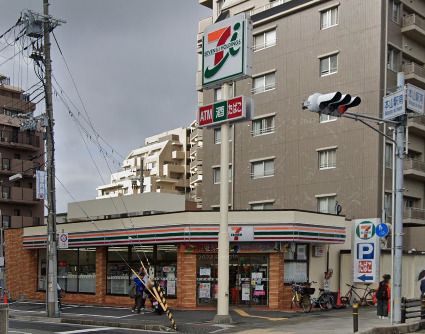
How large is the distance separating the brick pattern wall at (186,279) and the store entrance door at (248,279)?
5.69 feet

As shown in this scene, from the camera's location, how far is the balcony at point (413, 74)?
130 ft

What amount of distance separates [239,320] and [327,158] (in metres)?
19.1

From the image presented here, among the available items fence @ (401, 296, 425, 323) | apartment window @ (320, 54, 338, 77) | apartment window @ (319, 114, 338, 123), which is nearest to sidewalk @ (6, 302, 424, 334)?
fence @ (401, 296, 425, 323)

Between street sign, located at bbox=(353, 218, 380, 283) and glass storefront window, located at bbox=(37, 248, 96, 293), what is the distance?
43.9 feet

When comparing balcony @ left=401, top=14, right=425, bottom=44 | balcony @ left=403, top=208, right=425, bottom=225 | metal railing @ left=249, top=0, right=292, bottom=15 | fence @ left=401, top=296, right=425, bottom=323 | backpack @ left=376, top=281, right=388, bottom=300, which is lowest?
fence @ left=401, top=296, right=425, bottom=323

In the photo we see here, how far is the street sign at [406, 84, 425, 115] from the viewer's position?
834 inches

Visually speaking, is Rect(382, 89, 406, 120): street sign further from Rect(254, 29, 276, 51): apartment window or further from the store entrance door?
Rect(254, 29, 276, 51): apartment window

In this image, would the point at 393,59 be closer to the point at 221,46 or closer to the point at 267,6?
the point at 267,6

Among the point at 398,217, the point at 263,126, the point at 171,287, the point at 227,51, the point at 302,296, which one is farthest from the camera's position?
the point at 263,126

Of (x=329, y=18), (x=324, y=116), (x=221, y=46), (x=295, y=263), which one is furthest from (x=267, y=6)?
(x=221, y=46)

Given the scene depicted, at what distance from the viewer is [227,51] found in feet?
74.6

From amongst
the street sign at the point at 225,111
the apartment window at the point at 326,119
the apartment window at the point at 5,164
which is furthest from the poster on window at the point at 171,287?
the apartment window at the point at 5,164

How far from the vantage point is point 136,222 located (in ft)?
96.9

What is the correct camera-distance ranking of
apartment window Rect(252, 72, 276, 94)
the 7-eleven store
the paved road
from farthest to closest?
1. apartment window Rect(252, 72, 276, 94)
2. the 7-eleven store
3. the paved road
